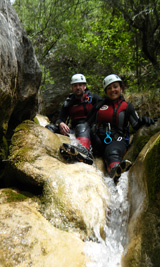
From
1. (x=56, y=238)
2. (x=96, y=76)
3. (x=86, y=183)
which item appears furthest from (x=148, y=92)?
(x=56, y=238)

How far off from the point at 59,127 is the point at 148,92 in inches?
149

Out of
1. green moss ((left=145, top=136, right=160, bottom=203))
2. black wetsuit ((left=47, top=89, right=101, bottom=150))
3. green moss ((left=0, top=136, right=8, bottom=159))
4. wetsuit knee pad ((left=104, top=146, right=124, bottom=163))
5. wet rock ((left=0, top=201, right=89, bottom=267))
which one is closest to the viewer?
wet rock ((left=0, top=201, right=89, bottom=267))

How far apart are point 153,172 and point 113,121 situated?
107 inches

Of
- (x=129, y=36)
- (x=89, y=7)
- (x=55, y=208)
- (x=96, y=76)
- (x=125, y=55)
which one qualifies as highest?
(x=89, y=7)

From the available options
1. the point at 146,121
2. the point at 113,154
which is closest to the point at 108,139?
the point at 113,154

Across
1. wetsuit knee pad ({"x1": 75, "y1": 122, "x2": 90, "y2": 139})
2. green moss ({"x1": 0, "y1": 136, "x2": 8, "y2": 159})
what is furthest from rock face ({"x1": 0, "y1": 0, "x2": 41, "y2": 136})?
wetsuit knee pad ({"x1": 75, "y1": 122, "x2": 90, "y2": 139})

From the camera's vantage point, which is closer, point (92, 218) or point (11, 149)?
point (92, 218)

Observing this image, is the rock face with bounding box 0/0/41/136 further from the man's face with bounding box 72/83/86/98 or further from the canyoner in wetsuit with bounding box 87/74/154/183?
the canyoner in wetsuit with bounding box 87/74/154/183

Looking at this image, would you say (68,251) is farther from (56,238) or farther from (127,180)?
(127,180)

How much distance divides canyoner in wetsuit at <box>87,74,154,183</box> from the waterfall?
109 centimetres

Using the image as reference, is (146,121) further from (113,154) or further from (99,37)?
(99,37)

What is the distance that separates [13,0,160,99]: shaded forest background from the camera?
29.0 ft

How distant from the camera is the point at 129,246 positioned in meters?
2.18

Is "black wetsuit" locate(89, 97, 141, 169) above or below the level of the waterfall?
above
